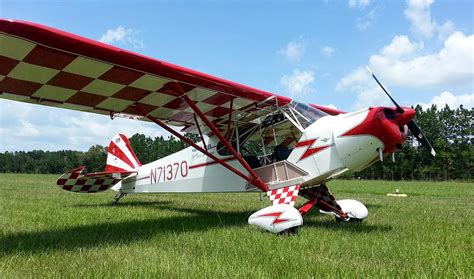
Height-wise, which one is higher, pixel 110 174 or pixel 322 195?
pixel 110 174

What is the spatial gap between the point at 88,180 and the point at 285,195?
6.63 metres

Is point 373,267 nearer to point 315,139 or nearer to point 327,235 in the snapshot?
point 327,235

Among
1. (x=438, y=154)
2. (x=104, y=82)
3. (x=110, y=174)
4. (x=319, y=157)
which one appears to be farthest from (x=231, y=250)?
(x=438, y=154)

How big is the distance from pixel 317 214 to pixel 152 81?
16.2 ft

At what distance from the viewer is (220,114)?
8266 mm

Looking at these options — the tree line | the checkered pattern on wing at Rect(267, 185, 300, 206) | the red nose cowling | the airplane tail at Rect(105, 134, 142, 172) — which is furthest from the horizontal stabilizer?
the tree line

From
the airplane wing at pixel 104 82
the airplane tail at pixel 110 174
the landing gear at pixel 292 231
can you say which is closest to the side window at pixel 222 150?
the airplane wing at pixel 104 82

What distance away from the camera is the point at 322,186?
24.5ft

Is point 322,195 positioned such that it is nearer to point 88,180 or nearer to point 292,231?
point 292,231

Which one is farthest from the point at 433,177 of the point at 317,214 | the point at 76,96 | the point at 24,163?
the point at 24,163

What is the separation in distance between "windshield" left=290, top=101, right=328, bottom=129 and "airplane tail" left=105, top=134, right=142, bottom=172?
20.7ft

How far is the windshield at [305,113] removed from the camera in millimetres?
7137

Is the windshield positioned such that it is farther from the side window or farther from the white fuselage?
the side window

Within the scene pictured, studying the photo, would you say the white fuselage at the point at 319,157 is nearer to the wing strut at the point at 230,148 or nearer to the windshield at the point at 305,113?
the windshield at the point at 305,113
